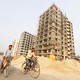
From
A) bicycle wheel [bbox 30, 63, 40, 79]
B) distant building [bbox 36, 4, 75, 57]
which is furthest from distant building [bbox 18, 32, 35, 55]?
bicycle wheel [bbox 30, 63, 40, 79]

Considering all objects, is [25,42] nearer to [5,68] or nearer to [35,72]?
[35,72]

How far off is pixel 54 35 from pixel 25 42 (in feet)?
147

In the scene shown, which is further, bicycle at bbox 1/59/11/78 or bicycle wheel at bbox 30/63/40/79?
bicycle wheel at bbox 30/63/40/79

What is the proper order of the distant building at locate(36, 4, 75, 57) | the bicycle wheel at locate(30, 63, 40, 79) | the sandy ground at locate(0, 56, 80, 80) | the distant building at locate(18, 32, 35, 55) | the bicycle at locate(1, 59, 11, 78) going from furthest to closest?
the distant building at locate(18, 32, 35, 55) → the distant building at locate(36, 4, 75, 57) → the bicycle wheel at locate(30, 63, 40, 79) → the sandy ground at locate(0, 56, 80, 80) → the bicycle at locate(1, 59, 11, 78)

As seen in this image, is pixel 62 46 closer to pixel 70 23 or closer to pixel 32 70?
pixel 70 23

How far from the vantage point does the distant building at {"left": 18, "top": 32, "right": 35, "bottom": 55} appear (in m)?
96.5

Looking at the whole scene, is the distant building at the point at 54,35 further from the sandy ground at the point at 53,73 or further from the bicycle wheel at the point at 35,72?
the bicycle wheel at the point at 35,72

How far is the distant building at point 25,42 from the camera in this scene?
96.5m

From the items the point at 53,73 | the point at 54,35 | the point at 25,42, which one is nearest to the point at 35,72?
the point at 53,73

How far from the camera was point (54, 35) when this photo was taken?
6134 cm

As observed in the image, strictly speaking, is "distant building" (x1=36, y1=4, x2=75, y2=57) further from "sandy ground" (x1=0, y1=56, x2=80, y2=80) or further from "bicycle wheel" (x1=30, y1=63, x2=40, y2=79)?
"bicycle wheel" (x1=30, y1=63, x2=40, y2=79)

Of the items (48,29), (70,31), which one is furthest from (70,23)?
(48,29)

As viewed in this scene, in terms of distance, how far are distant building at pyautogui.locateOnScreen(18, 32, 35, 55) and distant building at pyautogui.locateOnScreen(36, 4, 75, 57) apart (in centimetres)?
3202

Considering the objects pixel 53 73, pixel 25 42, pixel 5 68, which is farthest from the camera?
pixel 25 42
